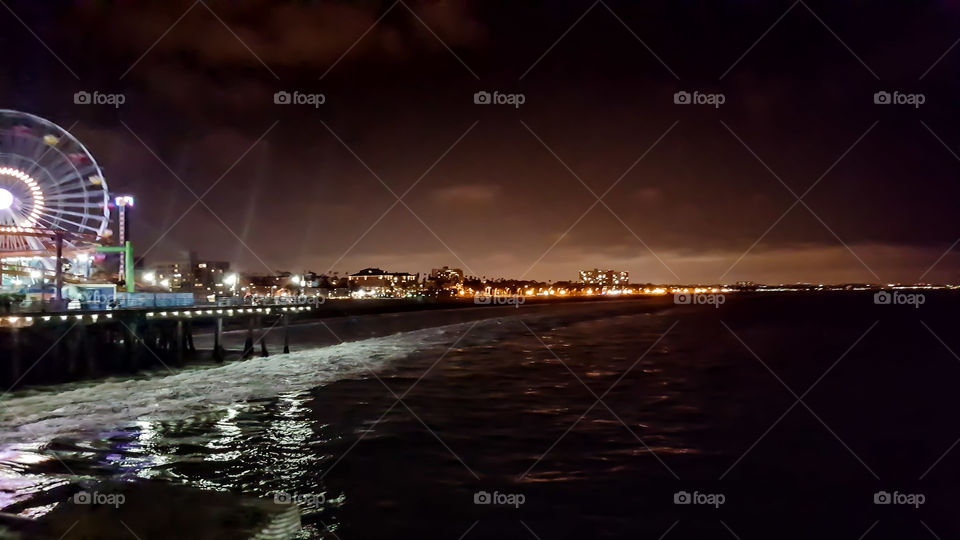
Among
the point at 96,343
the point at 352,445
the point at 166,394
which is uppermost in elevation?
the point at 96,343

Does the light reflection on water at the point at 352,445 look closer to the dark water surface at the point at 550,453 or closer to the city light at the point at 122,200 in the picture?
the dark water surface at the point at 550,453

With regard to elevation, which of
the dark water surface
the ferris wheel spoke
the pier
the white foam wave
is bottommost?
the dark water surface

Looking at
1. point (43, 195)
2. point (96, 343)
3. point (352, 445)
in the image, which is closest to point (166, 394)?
point (96, 343)

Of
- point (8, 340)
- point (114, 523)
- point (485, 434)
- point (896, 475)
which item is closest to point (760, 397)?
point (896, 475)

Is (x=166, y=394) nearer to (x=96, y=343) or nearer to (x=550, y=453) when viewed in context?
(x=96, y=343)

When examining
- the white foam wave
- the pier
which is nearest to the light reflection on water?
the white foam wave

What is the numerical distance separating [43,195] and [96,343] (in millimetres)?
30149

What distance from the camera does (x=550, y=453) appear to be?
18922mm

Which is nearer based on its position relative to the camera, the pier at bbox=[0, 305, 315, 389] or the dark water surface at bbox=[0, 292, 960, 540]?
the dark water surface at bbox=[0, 292, 960, 540]

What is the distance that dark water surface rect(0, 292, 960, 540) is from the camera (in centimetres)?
1397

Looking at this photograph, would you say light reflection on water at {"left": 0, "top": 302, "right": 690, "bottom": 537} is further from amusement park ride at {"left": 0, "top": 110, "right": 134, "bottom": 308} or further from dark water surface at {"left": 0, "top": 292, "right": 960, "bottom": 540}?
amusement park ride at {"left": 0, "top": 110, "right": 134, "bottom": 308}

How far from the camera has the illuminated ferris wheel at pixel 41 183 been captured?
191 ft

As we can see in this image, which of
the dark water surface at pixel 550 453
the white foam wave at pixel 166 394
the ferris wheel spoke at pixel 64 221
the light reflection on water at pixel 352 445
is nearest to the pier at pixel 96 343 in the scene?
the white foam wave at pixel 166 394

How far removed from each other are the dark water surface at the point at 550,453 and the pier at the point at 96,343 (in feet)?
12.0
